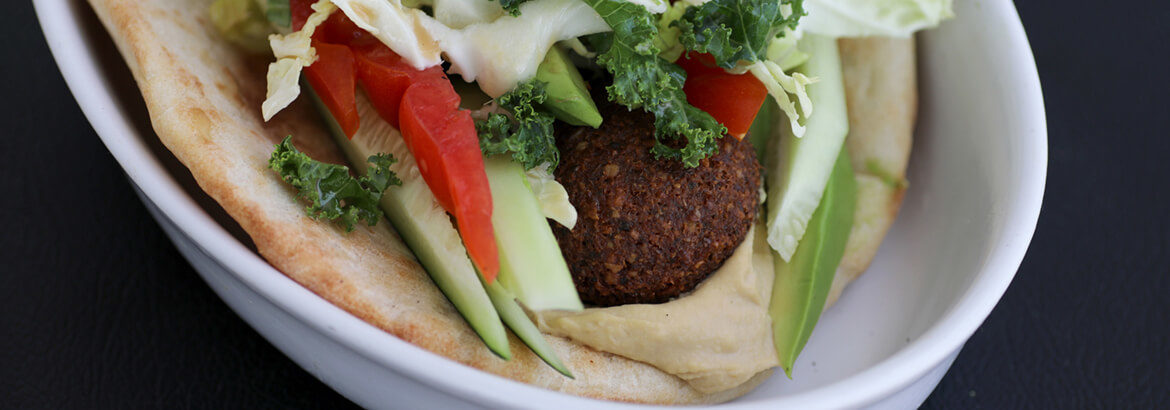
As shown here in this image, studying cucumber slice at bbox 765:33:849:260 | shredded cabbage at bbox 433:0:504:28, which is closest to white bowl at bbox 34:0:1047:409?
cucumber slice at bbox 765:33:849:260

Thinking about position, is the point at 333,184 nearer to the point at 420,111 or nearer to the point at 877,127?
the point at 420,111

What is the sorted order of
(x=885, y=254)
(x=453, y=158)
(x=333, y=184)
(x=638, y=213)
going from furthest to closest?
(x=885, y=254), (x=638, y=213), (x=333, y=184), (x=453, y=158)

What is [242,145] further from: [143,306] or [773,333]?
[773,333]

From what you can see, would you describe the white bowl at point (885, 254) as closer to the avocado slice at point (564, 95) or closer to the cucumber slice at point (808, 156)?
the cucumber slice at point (808, 156)

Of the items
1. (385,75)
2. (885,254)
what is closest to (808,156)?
(885,254)

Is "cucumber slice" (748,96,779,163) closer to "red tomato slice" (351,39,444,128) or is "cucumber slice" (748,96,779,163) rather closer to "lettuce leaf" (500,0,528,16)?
"lettuce leaf" (500,0,528,16)

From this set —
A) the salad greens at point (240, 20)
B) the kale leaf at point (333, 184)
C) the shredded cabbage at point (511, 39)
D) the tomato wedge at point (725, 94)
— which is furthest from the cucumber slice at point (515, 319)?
the salad greens at point (240, 20)

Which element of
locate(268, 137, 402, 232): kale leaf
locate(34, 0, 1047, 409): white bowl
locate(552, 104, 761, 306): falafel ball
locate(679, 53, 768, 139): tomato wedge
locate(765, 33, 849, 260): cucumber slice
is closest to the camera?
locate(34, 0, 1047, 409): white bowl

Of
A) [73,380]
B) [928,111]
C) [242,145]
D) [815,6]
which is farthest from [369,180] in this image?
[928,111]
